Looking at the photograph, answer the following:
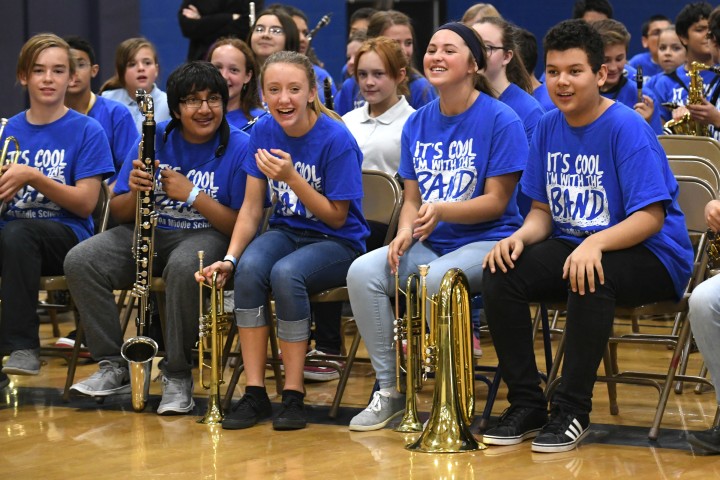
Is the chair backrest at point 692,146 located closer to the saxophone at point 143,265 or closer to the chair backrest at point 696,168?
the chair backrest at point 696,168

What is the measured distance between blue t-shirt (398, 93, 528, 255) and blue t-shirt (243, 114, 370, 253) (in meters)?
0.23

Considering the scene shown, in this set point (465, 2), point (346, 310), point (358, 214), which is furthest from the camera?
point (465, 2)

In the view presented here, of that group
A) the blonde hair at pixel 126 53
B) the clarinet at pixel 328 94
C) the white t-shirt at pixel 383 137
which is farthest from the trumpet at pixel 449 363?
the blonde hair at pixel 126 53

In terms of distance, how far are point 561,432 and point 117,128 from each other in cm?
284

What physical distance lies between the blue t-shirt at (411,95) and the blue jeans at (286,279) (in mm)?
1635

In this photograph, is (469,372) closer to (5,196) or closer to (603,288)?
(603,288)

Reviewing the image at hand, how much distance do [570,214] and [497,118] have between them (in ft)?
1.63

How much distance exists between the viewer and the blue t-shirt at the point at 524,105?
15.6 ft

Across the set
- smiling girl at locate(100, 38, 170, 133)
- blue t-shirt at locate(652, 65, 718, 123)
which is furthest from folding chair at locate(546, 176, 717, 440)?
smiling girl at locate(100, 38, 170, 133)

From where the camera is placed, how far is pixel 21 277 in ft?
14.7

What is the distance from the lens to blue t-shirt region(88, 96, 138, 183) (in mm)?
5480

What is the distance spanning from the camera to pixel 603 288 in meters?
3.60

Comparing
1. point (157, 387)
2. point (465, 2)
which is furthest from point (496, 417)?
point (465, 2)

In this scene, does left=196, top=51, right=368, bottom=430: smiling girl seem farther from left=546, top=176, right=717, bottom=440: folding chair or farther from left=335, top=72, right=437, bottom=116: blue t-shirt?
left=335, top=72, right=437, bottom=116: blue t-shirt
